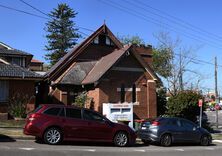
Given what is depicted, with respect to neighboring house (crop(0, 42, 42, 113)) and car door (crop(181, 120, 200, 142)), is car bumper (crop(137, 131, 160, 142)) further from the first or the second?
neighboring house (crop(0, 42, 42, 113))

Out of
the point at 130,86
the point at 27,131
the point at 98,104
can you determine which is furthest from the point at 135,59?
the point at 27,131

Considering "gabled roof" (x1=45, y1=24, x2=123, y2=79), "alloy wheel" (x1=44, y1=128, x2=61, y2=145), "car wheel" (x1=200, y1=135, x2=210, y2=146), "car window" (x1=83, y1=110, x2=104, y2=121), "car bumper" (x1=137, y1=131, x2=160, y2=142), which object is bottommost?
"car wheel" (x1=200, y1=135, x2=210, y2=146)

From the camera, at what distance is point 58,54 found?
255 feet

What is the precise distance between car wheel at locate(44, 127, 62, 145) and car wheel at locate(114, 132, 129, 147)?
2.81m

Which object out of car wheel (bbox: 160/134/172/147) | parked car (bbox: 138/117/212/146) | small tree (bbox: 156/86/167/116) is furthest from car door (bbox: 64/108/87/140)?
small tree (bbox: 156/86/167/116)

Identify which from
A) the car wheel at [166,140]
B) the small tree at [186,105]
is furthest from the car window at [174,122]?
the small tree at [186,105]

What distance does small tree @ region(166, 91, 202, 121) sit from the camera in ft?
108

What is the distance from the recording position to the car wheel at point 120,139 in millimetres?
18219

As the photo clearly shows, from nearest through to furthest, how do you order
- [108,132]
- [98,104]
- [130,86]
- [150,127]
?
[108,132] < [150,127] < [98,104] < [130,86]

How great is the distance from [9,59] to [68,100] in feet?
20.1

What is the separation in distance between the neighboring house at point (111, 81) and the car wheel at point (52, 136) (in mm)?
13505

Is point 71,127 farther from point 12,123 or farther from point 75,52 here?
point 75,52

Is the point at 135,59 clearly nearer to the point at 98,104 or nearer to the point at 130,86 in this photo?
the point at 130,86

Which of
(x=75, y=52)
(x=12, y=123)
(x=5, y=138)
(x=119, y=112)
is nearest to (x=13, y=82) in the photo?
(x=12, y=123)
